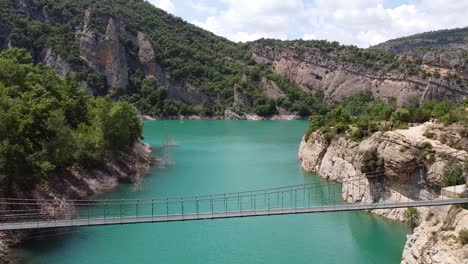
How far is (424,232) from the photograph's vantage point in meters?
16.4

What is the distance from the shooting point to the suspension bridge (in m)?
15.8

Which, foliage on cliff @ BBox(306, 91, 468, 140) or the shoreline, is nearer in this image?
foliage on cliff @ BBox(306, 91, 468, 140)

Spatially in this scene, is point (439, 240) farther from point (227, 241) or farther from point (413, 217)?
point (227, 241)

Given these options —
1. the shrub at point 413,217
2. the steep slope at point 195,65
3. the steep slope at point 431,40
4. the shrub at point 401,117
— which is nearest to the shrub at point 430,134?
the shrub at point 413,217

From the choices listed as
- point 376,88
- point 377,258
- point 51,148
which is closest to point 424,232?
point 377,258

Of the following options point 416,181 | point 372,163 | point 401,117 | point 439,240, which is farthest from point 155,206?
point 401,117

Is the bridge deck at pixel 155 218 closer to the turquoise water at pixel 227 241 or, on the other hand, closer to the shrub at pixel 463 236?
the shrub at pixel 463 236

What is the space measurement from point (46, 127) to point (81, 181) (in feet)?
15.5

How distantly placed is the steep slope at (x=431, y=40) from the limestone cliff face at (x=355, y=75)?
143 feet

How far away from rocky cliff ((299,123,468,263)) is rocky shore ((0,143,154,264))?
12.4m

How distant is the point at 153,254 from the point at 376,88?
81.4 metres

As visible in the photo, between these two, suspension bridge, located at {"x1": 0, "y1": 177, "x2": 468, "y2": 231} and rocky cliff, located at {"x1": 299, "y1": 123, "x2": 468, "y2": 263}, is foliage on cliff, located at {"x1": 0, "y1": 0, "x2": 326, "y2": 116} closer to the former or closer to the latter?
suspension bridge, located at {"x1": 0, "y1": 177, "x2": 468, "y2": 231}

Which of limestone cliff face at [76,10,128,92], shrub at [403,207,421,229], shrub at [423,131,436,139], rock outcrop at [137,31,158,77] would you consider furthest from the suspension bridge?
rock outcrop at [137,31,158,77]

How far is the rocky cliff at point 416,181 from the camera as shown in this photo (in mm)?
15602
